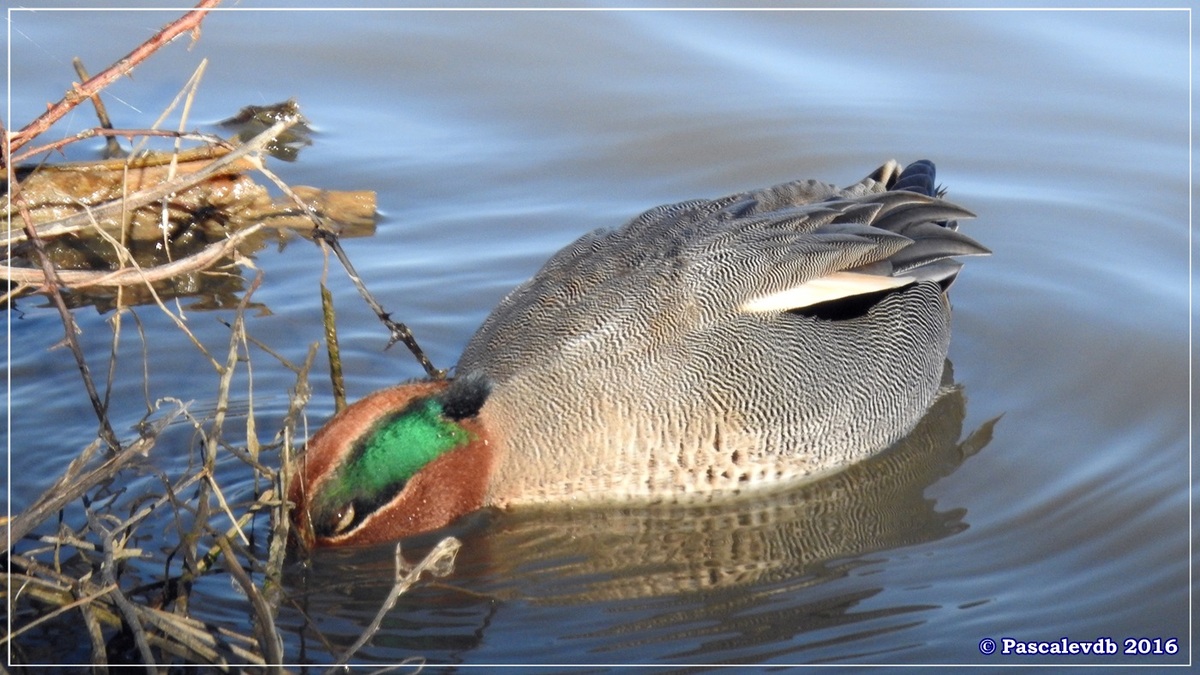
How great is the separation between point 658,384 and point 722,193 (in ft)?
8.61

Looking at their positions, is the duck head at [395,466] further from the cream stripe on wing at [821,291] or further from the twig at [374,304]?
the cream stripe on wing at [821,291]

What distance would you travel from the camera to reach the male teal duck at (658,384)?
4.45m

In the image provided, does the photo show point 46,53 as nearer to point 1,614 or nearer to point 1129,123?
point 1,614

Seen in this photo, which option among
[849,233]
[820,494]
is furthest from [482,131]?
[820,494]

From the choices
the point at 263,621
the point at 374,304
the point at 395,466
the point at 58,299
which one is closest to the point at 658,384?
the point at 395,466

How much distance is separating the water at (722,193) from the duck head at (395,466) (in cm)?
11

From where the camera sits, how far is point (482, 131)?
748 centimetres

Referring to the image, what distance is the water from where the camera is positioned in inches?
163

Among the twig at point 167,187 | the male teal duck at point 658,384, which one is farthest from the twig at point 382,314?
the twig at point 167,187

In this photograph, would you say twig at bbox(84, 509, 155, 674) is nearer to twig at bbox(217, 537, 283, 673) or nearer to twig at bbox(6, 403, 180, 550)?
twig at bbox(6, 403, 180, 550)

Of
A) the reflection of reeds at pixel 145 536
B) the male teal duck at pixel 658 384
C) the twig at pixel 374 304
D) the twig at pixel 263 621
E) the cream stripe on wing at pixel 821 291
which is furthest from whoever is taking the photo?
the cream stripe on wing at pixel 821 291

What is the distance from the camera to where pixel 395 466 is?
438 cm

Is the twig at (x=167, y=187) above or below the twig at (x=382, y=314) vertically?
above

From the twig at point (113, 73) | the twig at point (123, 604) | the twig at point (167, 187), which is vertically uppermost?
the twig at point (113, 73)
